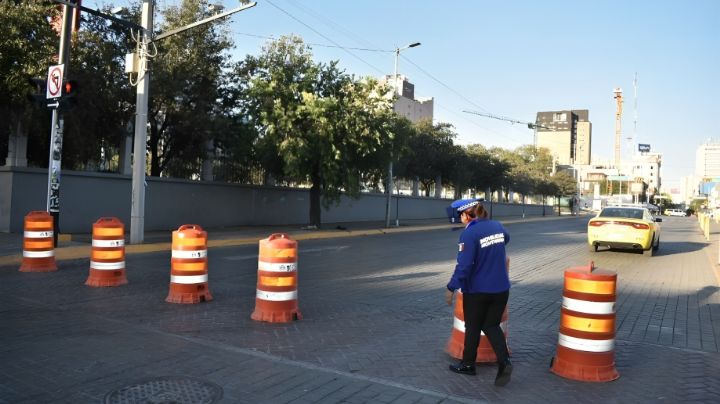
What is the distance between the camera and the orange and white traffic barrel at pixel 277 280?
697 centimetres

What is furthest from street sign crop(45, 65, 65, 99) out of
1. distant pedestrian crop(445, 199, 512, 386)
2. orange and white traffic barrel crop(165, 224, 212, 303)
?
distant pedestrian crop(445, 199, 512, 386)

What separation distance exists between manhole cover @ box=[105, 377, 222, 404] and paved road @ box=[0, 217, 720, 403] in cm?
6

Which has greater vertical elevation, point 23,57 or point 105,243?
point 23,57

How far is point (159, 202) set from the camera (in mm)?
21906

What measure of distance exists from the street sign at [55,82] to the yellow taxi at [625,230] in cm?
1538

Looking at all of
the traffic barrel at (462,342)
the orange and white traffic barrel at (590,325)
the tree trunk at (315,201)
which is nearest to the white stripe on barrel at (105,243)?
the traffic barrel at (462,342)

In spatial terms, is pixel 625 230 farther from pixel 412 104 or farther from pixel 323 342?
pixel 412 104

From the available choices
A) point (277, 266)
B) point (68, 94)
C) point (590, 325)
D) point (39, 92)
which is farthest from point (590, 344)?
point (39, 92)

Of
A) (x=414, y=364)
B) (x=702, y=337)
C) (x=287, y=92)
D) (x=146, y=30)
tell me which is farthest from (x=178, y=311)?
(x=287, y=92)

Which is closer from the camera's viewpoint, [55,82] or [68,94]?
[68,94]

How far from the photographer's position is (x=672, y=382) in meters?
5.23

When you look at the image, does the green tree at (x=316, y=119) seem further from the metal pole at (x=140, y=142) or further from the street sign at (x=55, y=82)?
the street sign at (x=55, y=82)

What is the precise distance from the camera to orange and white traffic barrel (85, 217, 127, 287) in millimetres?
9289

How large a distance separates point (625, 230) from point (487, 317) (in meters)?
13.4
